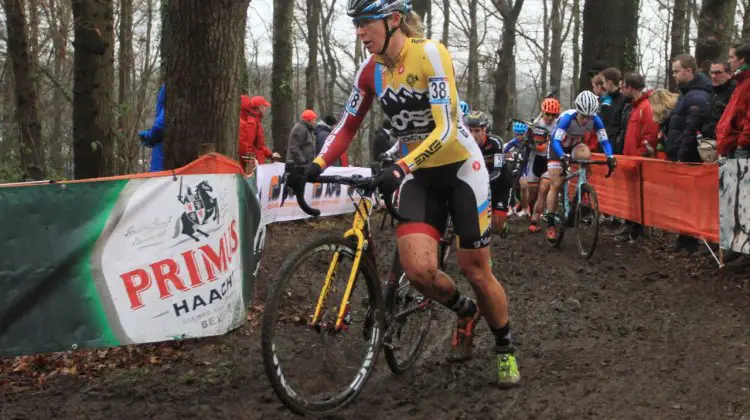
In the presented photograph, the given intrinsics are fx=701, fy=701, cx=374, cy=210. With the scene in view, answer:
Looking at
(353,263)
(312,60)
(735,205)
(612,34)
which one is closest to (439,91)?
(353,263)

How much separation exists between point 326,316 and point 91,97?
7.14 metres

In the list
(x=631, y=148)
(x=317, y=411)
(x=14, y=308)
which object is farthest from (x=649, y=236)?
(x=14, y=308)

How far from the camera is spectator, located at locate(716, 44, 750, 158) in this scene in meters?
7.58

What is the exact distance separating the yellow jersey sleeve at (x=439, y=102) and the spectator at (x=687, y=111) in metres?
6.04

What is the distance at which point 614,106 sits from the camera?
12047 mm

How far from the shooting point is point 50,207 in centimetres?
441

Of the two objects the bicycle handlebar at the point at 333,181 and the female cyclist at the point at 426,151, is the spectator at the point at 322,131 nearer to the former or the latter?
the female cyclist at the point at 426,151

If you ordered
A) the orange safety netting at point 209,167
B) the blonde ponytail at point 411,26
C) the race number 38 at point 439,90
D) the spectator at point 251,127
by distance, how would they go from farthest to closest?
1. the spectator at point 251,127
2. the orange safety netting at point 209,167
3. the blonde ponytail at point 411,26
4. the race number 38 at point 439,90

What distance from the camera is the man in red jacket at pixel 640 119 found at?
35.6 feet

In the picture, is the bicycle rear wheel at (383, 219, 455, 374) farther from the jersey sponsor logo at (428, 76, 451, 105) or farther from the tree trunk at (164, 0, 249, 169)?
→ the tree trunk at (164, 0, 249, 169)

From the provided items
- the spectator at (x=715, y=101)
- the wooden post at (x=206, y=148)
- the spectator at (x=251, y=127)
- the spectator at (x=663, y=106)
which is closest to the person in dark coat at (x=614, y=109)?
the spectator at (x=663, y=106)

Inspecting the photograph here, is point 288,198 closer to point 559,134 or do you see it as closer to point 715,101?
point 559,134

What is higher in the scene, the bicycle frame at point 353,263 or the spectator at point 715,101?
the spectator at point 715,101

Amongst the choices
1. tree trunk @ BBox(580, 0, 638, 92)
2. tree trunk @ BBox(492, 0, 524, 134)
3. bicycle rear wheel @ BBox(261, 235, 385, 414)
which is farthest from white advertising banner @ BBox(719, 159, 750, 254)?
tree trunk @ BBox(492, 0, 524, 134)
